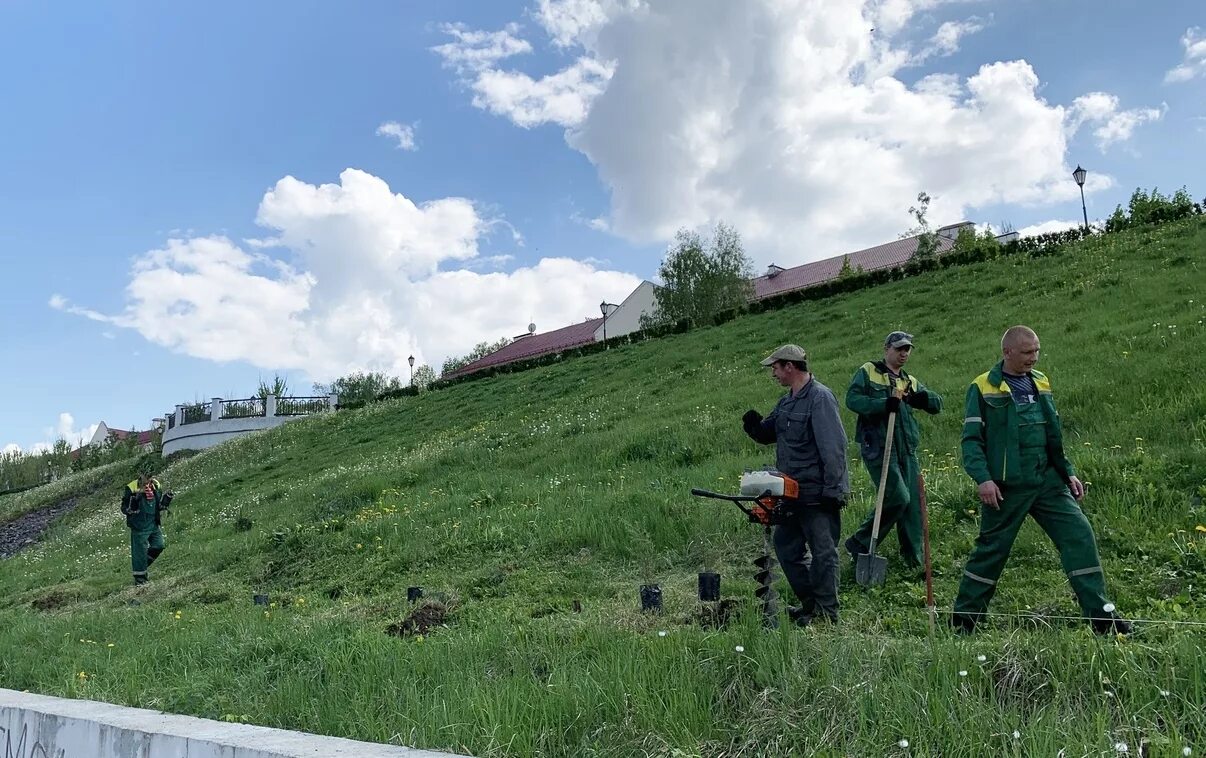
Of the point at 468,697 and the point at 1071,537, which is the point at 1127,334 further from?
the point at 468,697

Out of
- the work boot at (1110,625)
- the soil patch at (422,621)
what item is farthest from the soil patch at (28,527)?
the work boot at (1110,625)

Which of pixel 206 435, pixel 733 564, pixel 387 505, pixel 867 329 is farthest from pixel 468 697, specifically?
pixel 206 435

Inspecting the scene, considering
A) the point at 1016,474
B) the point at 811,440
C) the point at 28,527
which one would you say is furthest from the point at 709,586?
the point at 28,527

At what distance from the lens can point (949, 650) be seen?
3.25 metres

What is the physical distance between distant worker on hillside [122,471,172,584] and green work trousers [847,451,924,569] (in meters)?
10.3

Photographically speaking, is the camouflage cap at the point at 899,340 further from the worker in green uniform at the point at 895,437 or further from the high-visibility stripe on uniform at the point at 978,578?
the high-visibility stripe on uniform at the point at 978,578

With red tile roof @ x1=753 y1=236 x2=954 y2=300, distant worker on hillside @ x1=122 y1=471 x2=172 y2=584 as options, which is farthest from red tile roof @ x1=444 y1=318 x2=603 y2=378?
distant worker on hillside @ x1=122 y1=471 x2=172 y2=584

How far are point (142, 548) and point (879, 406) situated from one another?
10.9 meters

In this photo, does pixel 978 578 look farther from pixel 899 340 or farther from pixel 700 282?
pixel 700 282

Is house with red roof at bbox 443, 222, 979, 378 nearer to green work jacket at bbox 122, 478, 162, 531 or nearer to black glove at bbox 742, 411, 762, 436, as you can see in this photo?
green work jacket at bbox 122, 478, 162, 531

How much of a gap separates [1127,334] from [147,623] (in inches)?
535

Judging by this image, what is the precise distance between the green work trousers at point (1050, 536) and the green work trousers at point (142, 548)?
11371mm

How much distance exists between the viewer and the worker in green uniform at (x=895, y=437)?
620 centimetres

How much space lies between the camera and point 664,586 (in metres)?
6.77
